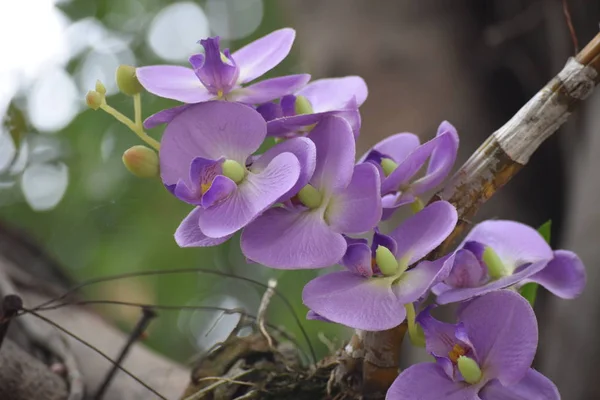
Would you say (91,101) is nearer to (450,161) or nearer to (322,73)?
(450,161)

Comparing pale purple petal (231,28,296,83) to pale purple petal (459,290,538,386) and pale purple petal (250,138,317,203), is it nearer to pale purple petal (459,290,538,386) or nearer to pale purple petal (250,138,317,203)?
pale purple petal (250,138,317,203)

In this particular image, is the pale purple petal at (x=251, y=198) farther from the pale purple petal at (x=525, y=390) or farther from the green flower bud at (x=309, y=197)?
the pale purple petal at (x=525, y=390)

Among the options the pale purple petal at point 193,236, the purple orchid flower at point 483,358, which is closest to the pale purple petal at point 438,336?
the purple orchid flower at point 483,358

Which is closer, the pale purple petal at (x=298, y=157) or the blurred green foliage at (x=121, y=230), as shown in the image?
the pale purple petal at (x=298, y=157)

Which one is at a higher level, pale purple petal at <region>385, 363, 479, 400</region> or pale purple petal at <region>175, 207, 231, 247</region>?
pale purple petal at <region>175, 207, 231, 247</region>

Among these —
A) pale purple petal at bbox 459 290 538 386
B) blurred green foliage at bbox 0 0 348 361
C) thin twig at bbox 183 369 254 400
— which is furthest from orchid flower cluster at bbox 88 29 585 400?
blurred green foliage at bbox 0 0 348 361

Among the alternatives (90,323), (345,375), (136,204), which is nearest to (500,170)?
(345,375)

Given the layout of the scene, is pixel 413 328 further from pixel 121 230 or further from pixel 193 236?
pixel 121 230
